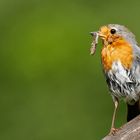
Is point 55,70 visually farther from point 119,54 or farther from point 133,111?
point 119,54

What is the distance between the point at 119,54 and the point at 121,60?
0.24ft

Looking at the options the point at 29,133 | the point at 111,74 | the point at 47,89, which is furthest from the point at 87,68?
the point at 111,74

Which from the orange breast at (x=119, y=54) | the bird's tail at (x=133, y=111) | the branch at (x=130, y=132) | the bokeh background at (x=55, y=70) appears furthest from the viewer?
the bokeh background at (x=55, y=70)

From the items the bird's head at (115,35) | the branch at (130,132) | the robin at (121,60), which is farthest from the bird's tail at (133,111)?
the branch at (130,132)

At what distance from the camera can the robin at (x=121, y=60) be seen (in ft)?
35.9

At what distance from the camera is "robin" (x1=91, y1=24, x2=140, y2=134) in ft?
35.9

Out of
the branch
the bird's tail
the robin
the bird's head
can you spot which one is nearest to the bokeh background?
the bird's tail

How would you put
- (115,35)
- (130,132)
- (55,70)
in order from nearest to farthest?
(130,132) < (115,35) < (55,70)

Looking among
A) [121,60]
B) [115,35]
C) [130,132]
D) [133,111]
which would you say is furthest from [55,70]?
[130,132]

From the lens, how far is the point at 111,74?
11.1 meters

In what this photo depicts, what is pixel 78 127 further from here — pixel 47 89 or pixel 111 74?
pixel 111 74

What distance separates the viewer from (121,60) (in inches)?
430

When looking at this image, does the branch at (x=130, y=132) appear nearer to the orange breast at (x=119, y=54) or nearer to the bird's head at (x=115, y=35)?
the orange breast at (x=119, y=54)

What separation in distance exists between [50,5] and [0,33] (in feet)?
4.95
